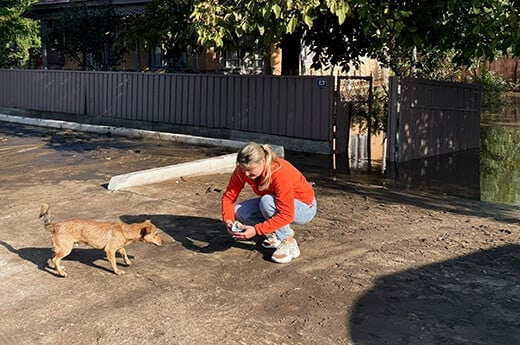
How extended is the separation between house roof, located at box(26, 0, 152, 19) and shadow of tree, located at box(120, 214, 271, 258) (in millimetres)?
13396

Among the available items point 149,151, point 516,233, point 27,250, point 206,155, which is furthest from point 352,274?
point 149,151

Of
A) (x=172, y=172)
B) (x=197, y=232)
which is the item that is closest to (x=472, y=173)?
(x=172, y=172)

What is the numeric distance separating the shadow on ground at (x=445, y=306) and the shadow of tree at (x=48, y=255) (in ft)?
7.42

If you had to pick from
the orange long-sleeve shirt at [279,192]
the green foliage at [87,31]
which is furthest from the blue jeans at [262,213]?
the green foliage at [87,31]

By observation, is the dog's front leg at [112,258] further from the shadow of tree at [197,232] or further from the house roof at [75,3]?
the house roof at [75,3]

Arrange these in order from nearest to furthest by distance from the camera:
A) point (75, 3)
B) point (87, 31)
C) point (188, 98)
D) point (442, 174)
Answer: point (442, 174)
point (188, 98)
point (87, 31)
point (75, 3)

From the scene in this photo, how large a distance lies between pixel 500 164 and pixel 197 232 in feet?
27.2

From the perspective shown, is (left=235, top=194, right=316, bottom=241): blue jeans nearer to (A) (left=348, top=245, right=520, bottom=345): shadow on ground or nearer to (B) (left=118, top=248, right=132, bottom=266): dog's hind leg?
(A) (left=348, top=245, right=520, bottom=345): shadow on ground

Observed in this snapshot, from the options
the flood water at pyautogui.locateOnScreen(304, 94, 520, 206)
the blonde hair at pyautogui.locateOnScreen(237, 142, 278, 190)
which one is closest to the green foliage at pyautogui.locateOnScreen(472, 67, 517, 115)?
the flood water at pyautogui.locateOnScreen(304, 94, 520, 206)

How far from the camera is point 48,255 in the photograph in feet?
17.8

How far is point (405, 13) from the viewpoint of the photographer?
975 cm

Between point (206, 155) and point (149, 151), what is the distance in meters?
1.26

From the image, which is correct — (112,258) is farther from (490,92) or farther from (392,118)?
→ (490,92)

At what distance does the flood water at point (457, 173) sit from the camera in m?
9.59
